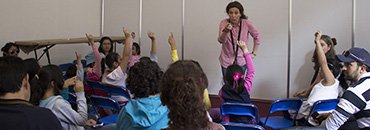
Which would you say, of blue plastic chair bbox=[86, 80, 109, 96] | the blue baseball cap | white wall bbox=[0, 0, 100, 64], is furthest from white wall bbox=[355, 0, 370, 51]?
white wall bbox=[0, 0, 100, 64]

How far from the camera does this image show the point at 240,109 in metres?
3.14

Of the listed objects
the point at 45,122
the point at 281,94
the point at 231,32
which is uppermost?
the point at 231,32

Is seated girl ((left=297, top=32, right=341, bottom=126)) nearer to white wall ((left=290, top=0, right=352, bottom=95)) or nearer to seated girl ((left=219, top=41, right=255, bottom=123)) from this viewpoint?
seated girl ((left=219, top=41, right=255, bottom=123))

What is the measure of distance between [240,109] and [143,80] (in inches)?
53.0

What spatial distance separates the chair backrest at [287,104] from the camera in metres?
3.25

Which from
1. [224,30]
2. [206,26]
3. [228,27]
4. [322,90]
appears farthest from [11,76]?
[206,26]

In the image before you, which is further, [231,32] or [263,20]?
[263,20]

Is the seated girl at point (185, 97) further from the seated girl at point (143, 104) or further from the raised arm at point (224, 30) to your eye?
the raised arm at point (224, 30)

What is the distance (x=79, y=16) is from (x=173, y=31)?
1.77m

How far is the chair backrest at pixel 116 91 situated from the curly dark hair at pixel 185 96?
7.15 ft

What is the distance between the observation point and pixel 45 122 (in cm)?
147

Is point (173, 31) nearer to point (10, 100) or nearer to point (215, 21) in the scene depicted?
point (215, 21)

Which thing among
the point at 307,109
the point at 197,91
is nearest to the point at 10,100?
the point at 197,91

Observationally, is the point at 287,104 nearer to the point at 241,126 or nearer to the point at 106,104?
the point at 241,126
